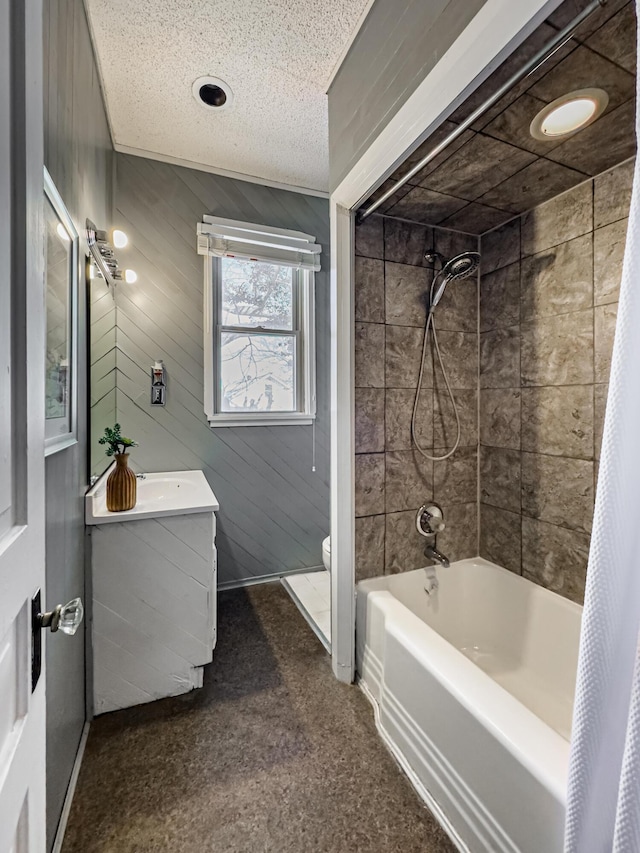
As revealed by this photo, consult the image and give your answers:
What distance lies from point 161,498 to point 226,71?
2.06 meters

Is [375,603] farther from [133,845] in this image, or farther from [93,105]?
[93,105]

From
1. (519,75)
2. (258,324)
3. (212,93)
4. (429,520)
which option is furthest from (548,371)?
(212,93)

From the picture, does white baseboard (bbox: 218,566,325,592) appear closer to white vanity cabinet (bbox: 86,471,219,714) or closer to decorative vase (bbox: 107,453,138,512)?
white vanity cabinet (bbox: 86,471,219,714)

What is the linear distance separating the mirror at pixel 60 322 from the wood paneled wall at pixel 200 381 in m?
1.03

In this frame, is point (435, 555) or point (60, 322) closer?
point (60, 322)

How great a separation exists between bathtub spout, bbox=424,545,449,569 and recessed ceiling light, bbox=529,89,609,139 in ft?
5.66

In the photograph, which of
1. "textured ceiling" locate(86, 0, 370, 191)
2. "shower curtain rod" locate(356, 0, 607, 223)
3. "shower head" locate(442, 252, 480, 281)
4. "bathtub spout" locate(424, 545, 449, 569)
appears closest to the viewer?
"shower curtain rod" locate(356, 0, 607, 223)

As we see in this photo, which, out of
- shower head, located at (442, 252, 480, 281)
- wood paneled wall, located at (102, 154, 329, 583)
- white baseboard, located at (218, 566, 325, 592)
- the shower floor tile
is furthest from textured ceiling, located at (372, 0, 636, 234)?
white baseboard, located at (218, 566, 325, 592)

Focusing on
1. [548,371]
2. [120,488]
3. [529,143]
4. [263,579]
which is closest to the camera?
[529,143]

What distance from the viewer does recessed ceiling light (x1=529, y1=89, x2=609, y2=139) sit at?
1.16 meters

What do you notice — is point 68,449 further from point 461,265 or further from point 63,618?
point 461,265

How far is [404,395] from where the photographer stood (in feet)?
6.02

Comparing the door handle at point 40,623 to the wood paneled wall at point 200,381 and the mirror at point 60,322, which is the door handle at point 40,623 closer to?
the mirror at point 60,322

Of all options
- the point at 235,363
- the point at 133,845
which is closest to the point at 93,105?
the point at 235,363
